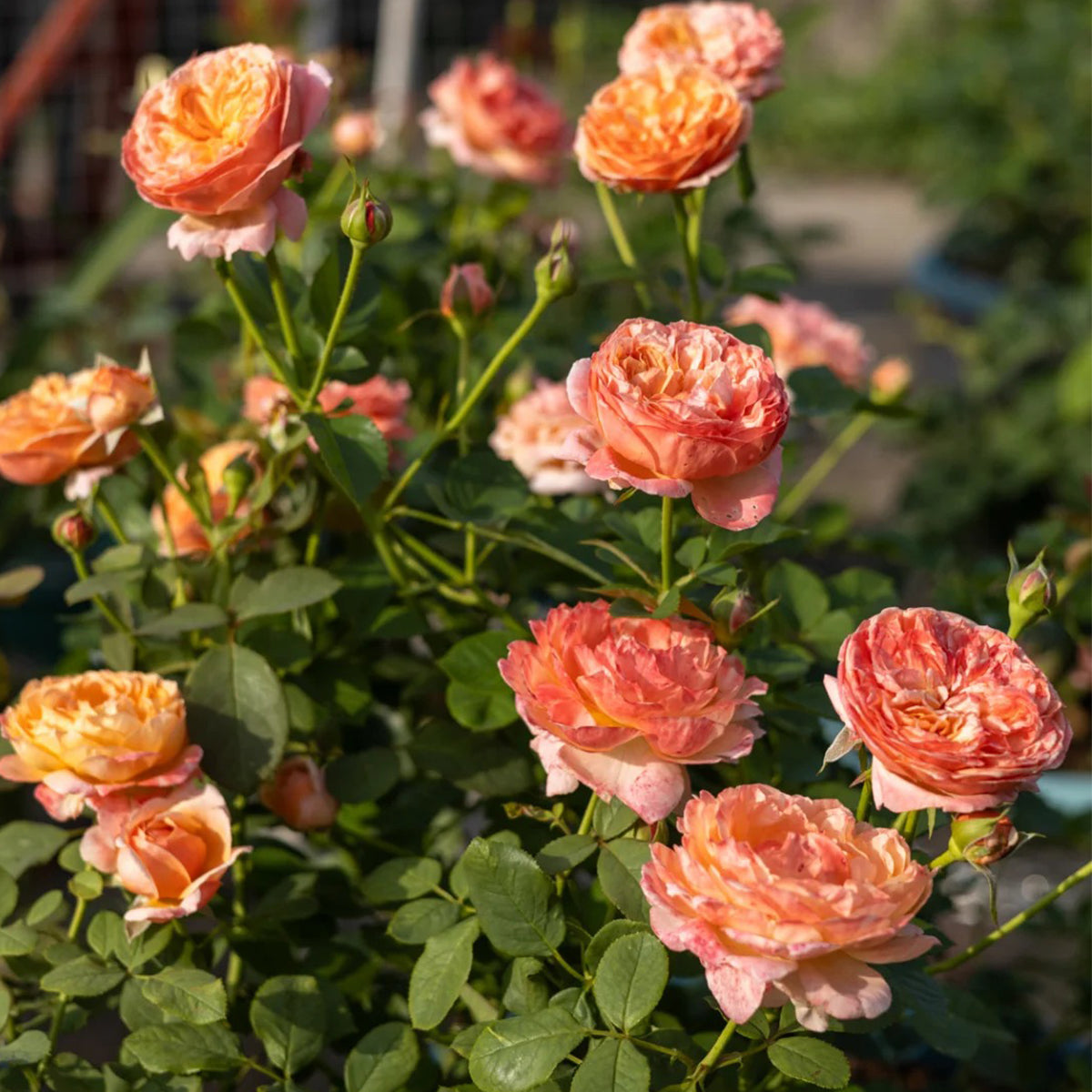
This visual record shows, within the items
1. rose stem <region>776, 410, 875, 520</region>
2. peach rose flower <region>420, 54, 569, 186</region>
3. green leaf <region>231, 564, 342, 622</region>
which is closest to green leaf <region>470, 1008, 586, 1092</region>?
green leaf <region>231, 564, 342, 622</region>

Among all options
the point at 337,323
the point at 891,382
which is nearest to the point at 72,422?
the point at 337,323

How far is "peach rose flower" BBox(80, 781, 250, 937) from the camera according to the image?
0.62m

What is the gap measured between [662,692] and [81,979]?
0.29 m

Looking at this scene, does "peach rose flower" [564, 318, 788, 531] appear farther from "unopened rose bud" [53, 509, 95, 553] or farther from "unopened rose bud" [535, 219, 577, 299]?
"unopened rose bud" [53, 509, 95, 553]

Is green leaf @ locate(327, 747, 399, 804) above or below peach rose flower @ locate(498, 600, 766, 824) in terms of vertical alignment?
below

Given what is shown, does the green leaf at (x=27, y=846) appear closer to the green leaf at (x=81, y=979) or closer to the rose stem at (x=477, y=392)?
the green leaf at (x=81, y=979)

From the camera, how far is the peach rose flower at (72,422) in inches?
28.4

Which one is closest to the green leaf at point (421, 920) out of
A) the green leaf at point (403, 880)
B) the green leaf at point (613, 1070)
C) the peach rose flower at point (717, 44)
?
the green leaf at point (403, 880)

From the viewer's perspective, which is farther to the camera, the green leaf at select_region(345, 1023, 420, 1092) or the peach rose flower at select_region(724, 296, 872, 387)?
the peach rose flower at select_region(724, 296, 872, 387)

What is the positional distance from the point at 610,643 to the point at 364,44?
4.41 m

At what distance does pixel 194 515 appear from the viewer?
2.66 ft

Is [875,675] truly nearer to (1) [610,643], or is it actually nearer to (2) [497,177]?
(1) [610,643]

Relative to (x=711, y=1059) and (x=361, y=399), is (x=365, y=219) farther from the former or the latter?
(x=711, y=1059)

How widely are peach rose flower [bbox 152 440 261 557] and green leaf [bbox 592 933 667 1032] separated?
35cm
